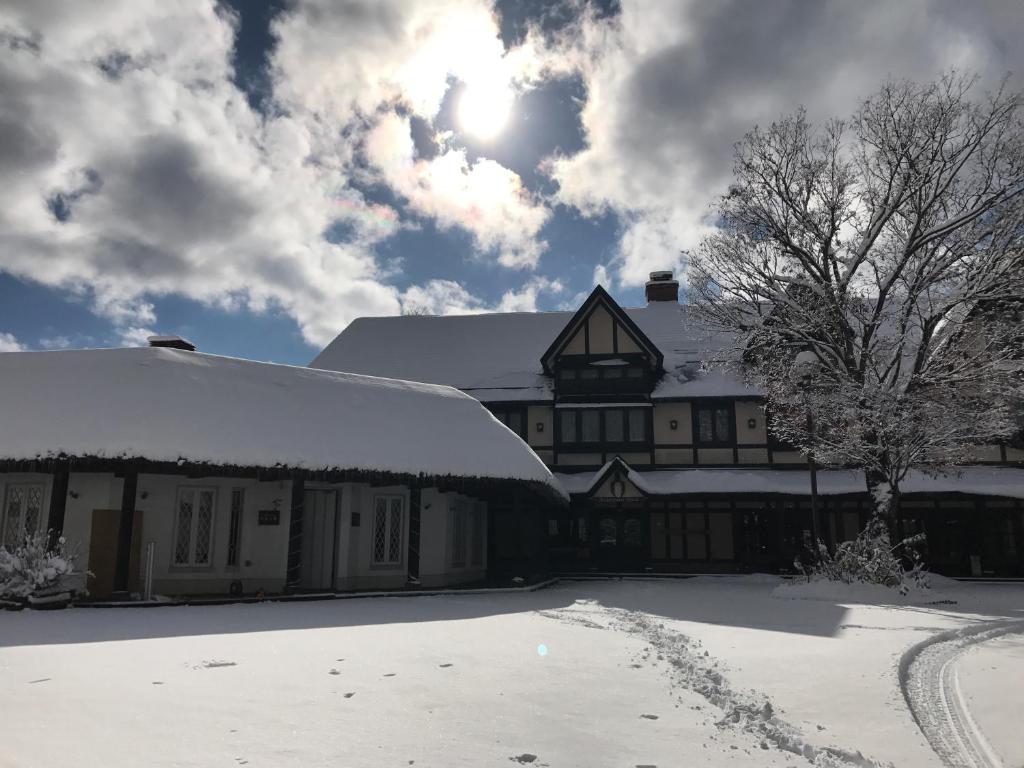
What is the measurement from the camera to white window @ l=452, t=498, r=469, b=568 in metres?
19.0

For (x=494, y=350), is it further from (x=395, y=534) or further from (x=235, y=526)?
(x=235, y=526)

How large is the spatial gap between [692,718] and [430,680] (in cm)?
236

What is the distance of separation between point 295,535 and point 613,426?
14.0 meters

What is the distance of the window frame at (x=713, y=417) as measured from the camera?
84.9ft

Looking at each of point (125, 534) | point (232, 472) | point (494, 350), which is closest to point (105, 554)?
point (125, 534)

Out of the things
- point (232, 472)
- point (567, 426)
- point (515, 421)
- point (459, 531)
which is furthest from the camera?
point (515, 421)

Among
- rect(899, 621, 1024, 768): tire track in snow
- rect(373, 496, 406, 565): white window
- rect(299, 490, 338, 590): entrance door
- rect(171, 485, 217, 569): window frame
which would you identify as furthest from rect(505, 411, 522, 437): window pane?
rect(899, 621, 1024, 768): tire track in snow

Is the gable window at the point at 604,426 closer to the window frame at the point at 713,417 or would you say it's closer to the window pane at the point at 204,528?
the window frame at the point at 713,417

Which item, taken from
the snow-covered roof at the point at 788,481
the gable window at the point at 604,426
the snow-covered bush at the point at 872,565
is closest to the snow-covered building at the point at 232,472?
the snow-covered roof at the point at 788,481

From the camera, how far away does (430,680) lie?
656 cm

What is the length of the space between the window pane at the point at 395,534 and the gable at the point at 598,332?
36.6 ft

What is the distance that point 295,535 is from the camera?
15.6 meters

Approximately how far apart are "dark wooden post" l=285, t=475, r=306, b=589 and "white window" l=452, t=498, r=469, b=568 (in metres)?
4.53

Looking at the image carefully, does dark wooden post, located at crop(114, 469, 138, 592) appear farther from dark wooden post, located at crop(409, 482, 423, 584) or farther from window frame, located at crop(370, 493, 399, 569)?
dark wooden post, located at crop(409, 482, 423, 584)
